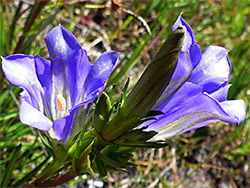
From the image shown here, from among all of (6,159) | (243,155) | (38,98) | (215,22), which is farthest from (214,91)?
(215,22)

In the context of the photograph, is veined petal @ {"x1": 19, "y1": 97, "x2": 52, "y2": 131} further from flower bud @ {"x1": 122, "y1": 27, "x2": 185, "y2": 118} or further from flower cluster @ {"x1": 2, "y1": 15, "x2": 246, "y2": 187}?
flower bud @ {"x1": 122, "y1": 27, "x2": 185, "y2": 118}

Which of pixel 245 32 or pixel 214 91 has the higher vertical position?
pixel 214 91

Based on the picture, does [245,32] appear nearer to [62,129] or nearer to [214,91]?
[214,91]

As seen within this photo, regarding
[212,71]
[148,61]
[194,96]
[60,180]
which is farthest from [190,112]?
[148,61]

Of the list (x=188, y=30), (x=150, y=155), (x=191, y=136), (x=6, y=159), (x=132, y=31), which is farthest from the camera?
(x=132, y=31)

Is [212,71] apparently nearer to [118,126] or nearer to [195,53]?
[195,53]

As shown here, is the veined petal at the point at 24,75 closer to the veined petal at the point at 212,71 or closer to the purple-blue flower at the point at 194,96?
the purple-blue flower at the point at 194,96
